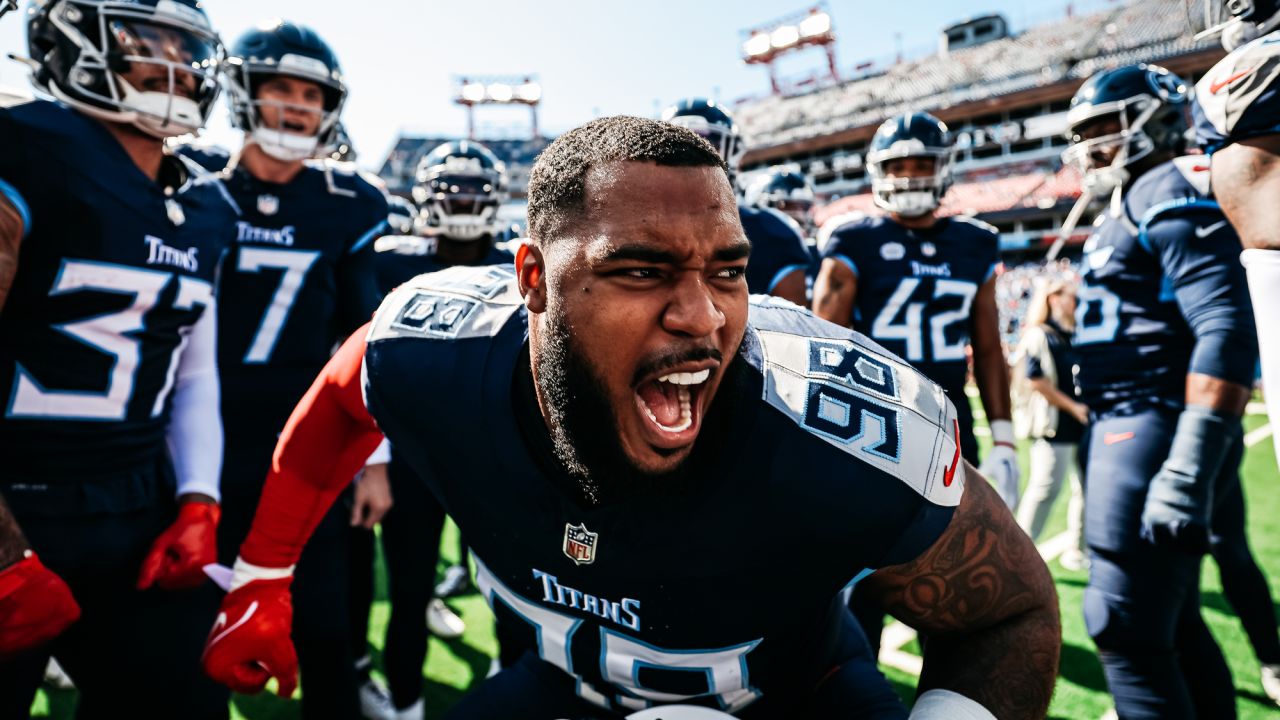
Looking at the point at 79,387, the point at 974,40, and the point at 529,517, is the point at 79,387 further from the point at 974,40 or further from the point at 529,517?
the point at 974,40

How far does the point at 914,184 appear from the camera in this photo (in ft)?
11.2

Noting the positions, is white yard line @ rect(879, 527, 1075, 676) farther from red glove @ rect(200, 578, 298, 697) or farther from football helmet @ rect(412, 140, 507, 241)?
football helmet @ rect(412, 140, 507, 241)

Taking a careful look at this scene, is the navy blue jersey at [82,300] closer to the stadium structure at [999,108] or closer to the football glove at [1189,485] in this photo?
the football glove at [1189,485]

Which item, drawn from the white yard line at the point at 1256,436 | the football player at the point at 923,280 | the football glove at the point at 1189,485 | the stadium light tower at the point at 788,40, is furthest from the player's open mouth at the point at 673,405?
the stadium light tower at the point at 788,40

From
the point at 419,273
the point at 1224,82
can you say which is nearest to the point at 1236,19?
the point at 1224,82

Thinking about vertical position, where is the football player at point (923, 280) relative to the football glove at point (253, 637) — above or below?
above

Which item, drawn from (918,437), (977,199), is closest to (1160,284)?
(918,437)

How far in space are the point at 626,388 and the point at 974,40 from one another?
140 feet

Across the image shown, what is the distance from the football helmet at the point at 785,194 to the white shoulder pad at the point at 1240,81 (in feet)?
14.5

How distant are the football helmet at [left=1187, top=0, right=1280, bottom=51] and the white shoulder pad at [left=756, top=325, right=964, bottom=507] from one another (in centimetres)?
137

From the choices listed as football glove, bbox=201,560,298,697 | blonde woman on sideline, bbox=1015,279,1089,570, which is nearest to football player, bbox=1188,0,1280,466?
football glove, bbox=201,560,298,697

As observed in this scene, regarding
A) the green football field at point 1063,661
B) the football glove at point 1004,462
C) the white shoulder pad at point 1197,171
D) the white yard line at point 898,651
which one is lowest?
the white yard line at point 898,651

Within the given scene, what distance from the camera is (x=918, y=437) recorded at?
133 cm

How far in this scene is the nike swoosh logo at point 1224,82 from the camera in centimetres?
159
